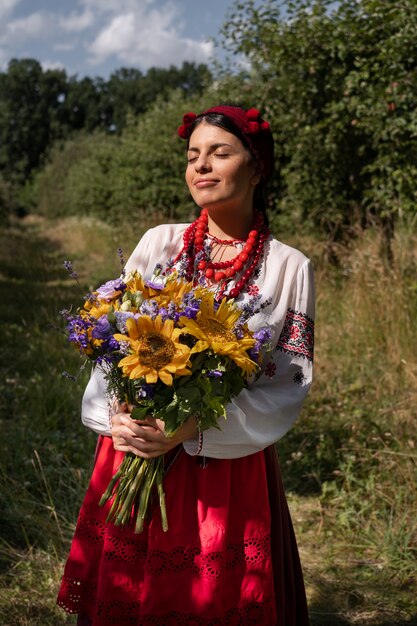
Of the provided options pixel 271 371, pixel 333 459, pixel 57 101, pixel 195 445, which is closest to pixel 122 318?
pixel 195 445

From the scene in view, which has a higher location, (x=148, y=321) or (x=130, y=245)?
(x=130, y=245)

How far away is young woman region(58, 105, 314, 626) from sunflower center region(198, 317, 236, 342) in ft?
0.39

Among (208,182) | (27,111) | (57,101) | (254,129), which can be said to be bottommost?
(208,182)

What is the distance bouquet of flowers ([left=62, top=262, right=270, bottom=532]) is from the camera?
1.65 m

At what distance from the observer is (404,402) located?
4.06 metres

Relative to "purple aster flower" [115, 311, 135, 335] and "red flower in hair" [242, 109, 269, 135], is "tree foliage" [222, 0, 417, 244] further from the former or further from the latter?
"purple aster flower" [115, 311, 135, 335]

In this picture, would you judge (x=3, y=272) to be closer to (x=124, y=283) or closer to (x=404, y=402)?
(x=404, y=402)

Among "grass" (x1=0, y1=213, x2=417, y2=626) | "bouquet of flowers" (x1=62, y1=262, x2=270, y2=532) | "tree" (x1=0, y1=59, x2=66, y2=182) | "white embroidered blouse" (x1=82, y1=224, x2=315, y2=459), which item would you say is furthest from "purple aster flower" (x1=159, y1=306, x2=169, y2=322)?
"tree" (x1=0, y1=59, x2=66, y2=182)

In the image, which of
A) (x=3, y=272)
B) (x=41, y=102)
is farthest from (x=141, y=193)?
(x=41, y=102)

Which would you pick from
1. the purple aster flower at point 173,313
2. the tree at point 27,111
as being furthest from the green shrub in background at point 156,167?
the tree at point 27,111

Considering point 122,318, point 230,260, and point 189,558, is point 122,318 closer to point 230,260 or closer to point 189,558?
point 230,260

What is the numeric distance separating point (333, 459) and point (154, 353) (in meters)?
2.66

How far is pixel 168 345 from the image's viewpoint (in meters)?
1.67

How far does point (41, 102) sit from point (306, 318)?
204ft
